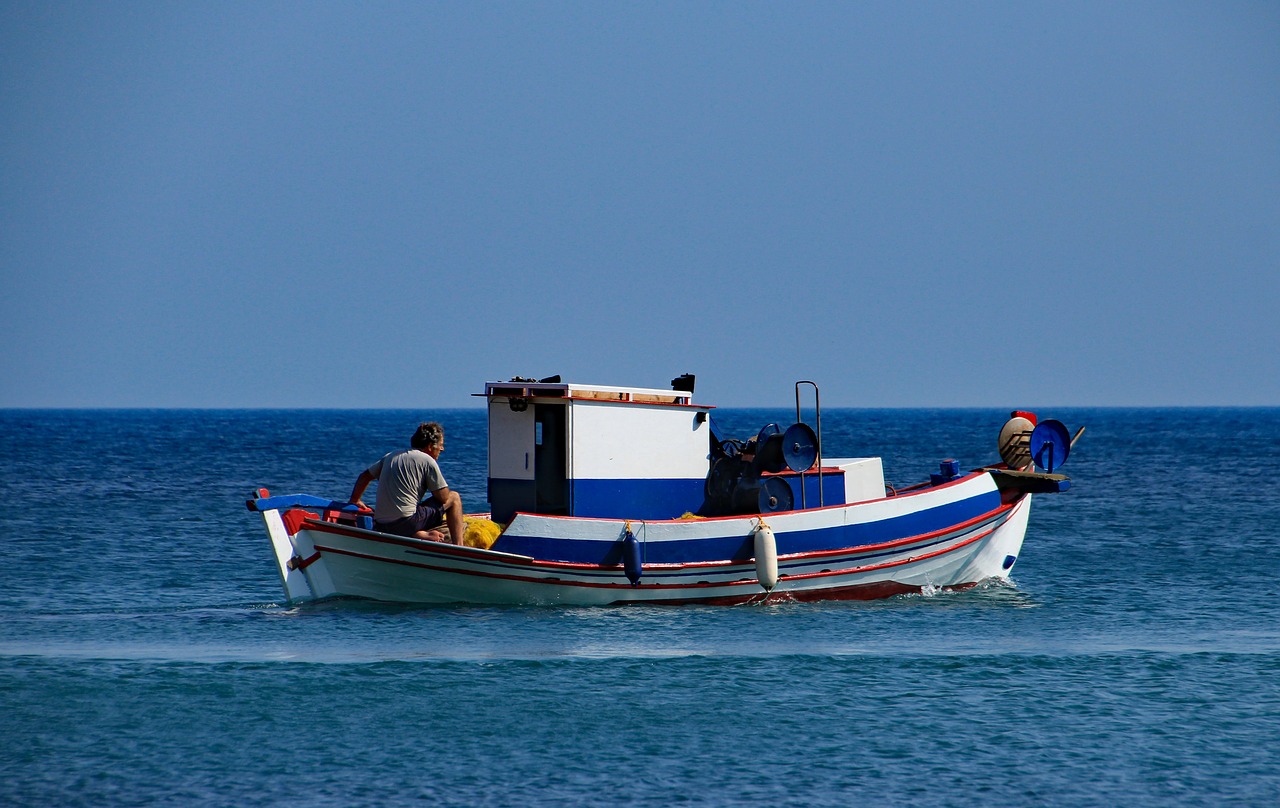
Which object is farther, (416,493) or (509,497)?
(509,497)

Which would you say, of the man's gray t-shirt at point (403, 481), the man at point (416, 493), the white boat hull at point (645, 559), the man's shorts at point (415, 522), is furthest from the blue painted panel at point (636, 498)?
the man's gray t-shirt at point (403, 481)

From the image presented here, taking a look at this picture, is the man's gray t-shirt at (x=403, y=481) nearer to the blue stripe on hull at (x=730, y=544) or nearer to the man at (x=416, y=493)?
the man at (x=416, y=493)

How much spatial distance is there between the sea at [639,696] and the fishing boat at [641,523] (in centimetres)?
38

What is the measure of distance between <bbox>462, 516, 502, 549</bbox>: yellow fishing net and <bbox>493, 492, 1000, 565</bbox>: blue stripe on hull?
7.9 inches

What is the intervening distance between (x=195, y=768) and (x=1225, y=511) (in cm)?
2930

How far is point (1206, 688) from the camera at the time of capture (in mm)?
13078

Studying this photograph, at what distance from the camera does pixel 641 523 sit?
16.6 m

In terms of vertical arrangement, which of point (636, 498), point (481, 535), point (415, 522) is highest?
point (636, 498)

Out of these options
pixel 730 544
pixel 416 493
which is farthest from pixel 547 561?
pixel 730 544

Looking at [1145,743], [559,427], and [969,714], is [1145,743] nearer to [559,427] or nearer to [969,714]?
[969,714]

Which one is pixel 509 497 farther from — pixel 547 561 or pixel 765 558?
pixel 765 558

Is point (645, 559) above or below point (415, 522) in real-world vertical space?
below

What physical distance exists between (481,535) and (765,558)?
353 cm

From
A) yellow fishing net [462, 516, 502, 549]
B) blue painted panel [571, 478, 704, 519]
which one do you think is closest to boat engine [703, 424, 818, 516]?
blue painted panel [571, 478, 704, 519]
